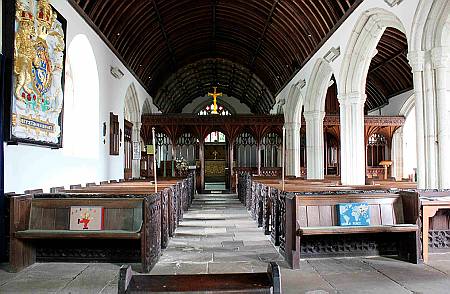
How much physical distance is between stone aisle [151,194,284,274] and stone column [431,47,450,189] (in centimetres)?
255

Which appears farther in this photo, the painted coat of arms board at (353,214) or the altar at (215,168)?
the altar at (215,168)

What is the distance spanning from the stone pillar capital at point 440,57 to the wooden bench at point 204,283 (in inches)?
204

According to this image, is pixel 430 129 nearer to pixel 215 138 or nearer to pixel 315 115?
pixel 315 115

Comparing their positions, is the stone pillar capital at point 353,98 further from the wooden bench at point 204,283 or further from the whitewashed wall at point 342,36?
the wooden bench at point 204,283

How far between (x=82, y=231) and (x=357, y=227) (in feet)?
9.28

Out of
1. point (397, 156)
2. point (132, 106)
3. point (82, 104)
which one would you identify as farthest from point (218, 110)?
point (82, 104)

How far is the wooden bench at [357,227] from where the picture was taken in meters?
4.39

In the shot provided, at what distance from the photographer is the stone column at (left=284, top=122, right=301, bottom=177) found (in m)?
15.4

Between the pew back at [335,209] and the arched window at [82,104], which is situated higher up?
the arched window at [82,104]

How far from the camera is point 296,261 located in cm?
421

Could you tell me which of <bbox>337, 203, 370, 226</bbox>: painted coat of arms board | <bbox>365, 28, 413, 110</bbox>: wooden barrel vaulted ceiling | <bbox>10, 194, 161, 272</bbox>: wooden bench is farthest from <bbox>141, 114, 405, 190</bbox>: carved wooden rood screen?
<bbox>337, 203, 370, 226</bbox>: painted coat of arms board

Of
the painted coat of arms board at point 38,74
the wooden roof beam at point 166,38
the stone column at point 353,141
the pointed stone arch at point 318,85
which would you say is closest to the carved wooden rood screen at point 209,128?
the wooden roof beam at point 166,38

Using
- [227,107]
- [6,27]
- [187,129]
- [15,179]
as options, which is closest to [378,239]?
[15,179]

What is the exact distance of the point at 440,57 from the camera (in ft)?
18.4
